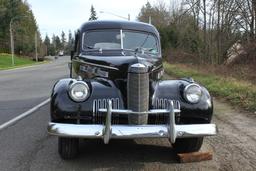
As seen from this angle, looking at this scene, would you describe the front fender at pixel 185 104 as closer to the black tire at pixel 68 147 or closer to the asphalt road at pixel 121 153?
the asphalt road at pixel 121 153

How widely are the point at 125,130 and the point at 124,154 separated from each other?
47.7 inches

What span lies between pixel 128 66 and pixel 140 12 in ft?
290

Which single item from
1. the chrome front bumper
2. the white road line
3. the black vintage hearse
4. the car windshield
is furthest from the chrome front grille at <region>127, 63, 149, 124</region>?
the white road line

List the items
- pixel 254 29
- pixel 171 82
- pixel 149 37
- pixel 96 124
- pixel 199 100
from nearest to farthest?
pixel 96 124 < pixel 199 100 < pixel 171 82 < pixel 149 37 < pixel 254 29

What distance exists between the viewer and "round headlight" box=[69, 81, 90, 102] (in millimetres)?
6102

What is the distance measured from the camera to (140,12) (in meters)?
93.9

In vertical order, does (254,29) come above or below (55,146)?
above

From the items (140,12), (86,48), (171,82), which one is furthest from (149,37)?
(140,12)

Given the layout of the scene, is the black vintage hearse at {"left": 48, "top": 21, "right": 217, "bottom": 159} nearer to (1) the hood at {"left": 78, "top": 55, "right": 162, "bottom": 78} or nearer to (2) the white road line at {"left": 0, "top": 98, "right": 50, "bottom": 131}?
(1) the hood at {"left": 78, "top": 55, "right": 162, "bottom": 78}

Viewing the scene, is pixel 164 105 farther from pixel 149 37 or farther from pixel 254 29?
pixel 254 29

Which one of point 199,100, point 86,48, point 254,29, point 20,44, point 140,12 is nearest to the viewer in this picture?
point 199,100

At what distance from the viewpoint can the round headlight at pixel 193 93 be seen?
20.5 feet

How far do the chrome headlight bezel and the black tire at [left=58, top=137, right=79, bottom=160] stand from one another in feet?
5.26

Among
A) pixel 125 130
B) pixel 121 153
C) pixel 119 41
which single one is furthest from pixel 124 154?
pixel 119 41
